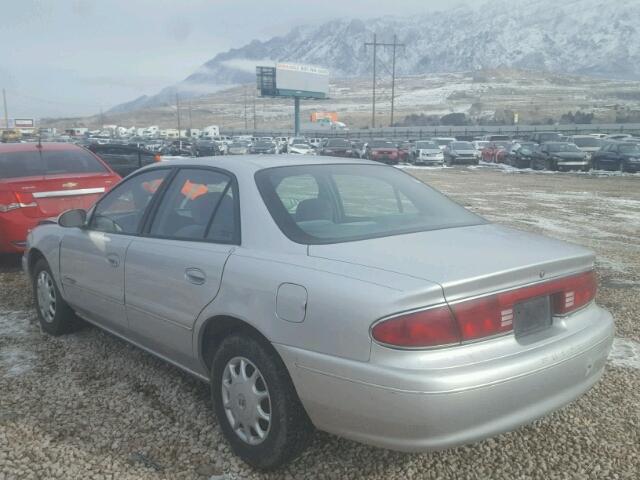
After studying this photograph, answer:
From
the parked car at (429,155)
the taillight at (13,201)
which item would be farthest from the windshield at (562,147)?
the taillight at (13,201)

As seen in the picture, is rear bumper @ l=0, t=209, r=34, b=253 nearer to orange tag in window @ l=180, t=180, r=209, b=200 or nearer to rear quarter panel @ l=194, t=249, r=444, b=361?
orange tag in window @ l=180, t=180, r=209, b=200

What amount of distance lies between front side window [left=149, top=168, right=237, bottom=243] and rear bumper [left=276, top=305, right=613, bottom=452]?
0.89 metres

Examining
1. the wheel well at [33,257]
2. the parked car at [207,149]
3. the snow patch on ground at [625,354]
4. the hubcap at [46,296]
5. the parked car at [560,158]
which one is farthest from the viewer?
the parked car at [207,149]

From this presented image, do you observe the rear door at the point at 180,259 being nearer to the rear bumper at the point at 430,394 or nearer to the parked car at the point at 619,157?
the rear bumper at the point at 430,394

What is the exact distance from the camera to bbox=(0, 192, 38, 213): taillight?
657 cm

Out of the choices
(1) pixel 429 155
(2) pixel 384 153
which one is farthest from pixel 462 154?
(2) pixel 384 153

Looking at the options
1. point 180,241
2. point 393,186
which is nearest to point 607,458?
point 393,186

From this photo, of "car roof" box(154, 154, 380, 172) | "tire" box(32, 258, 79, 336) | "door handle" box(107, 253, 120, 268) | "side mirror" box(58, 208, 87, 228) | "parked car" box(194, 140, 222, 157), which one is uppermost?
"car roof" box(154, 154, 380, 172)

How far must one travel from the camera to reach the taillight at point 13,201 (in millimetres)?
6574

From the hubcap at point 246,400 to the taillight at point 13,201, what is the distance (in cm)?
469

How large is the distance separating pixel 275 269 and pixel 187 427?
118cm

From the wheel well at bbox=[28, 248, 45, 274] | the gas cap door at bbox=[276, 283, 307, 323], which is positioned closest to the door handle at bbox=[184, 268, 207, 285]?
the gas cap door at bbox=[276, 283, 307, 323]

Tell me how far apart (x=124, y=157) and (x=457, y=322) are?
468 inches

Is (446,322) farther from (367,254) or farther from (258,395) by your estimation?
(258,395)
